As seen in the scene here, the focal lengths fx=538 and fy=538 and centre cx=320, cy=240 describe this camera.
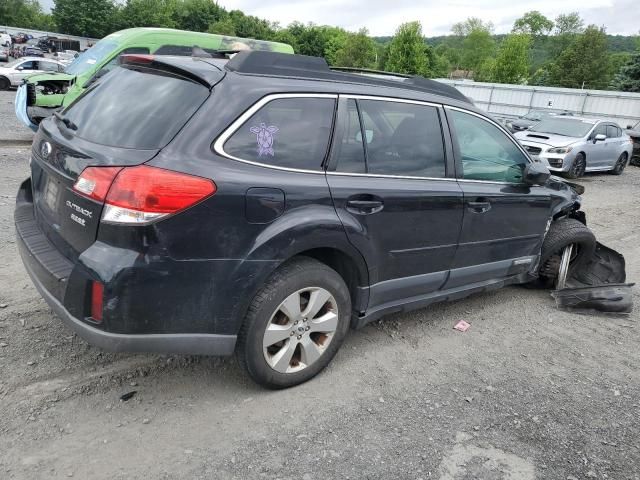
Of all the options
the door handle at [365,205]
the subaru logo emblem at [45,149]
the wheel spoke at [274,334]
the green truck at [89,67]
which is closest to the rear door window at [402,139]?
the door handle at [365,205]

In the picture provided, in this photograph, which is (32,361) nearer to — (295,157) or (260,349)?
(260,349)

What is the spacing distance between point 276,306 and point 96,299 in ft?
Answer: 2.93

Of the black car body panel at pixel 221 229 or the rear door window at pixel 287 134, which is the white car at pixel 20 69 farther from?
the rear door window at pixel 287 134

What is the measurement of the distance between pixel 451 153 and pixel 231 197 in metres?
1.80

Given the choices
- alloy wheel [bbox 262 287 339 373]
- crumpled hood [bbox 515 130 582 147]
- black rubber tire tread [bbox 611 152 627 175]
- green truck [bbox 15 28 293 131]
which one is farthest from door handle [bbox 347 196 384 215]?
black rubber tire tread [bbox 611 152 627 175]

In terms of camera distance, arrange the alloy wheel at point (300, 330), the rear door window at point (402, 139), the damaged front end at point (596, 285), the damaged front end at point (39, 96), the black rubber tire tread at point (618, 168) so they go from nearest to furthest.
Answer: the alloy wheel at point (300, 330)
the rear door window at point (402, 139)
the damaged front end at point (596, 285)
the damaged front end at point (39, 96)
the black rubber tire tread at point (618, 168)

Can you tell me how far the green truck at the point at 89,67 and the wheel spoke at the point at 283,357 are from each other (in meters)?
7.95

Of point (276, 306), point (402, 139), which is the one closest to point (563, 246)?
point (402, 139)

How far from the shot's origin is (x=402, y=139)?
3.47m

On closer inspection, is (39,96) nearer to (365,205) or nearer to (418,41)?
(365,205)

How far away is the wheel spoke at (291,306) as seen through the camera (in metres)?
2.92

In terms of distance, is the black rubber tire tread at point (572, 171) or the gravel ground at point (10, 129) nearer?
the gravel ground at point (10, 129)

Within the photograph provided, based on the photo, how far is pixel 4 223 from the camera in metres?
5.61

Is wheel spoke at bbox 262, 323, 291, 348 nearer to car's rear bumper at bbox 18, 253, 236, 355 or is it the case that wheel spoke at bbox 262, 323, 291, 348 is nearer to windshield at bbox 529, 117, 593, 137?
car's rear bumper at bbox 18, 253, 236, 355
